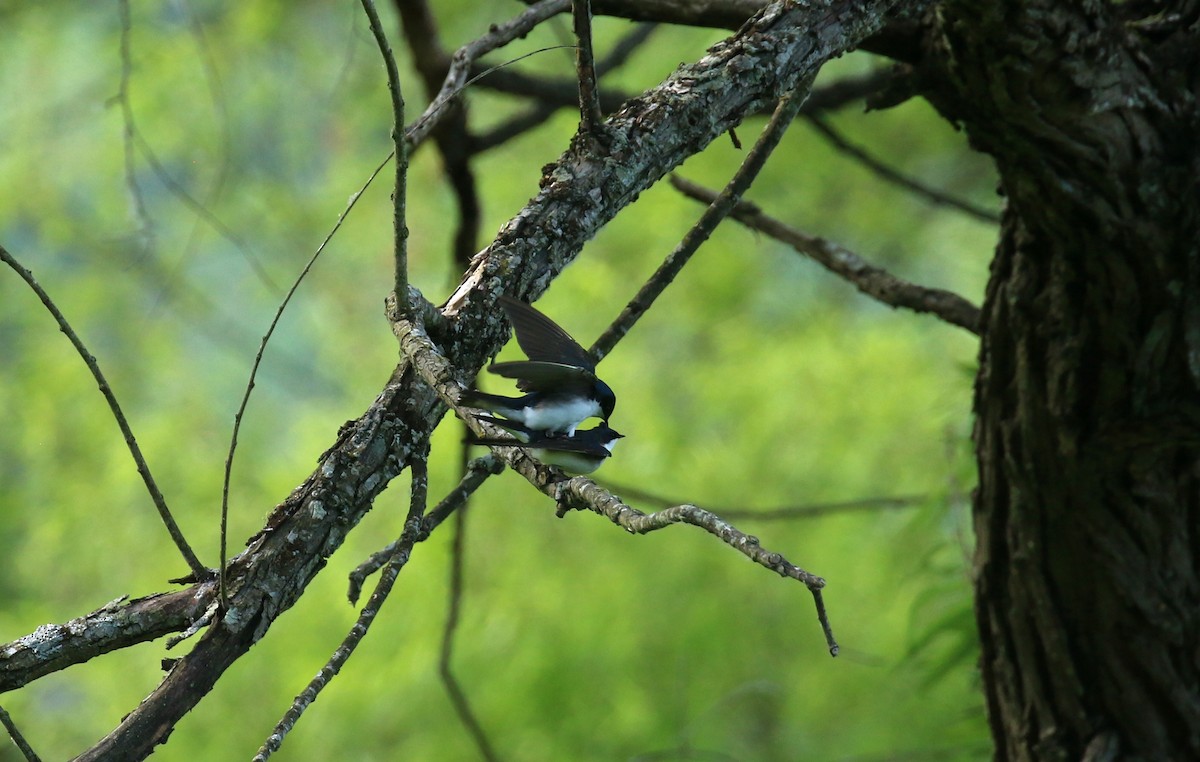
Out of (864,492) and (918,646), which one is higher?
(864,492)

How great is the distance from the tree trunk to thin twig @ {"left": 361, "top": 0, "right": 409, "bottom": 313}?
1.20 metres

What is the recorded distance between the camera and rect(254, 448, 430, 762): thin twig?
0.99 m

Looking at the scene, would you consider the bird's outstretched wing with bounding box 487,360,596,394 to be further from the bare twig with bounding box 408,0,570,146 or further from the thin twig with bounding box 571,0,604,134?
the bare twig with bounding box 408,0,570,146

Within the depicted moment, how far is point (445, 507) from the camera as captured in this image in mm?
1526

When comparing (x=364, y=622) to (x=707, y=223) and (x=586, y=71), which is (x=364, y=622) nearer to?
(x=586, y=71)

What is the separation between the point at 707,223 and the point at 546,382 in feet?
2.00

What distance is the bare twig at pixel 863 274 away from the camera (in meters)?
2.44

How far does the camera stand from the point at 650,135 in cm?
152

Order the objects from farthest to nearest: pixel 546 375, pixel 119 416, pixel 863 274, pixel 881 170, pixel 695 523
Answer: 1. pixel 881 170
2. pixel 863 274
3. pixel 546 375
4. pixel 119 416
5. pixel 695 523

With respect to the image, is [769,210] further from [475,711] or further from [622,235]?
[475,711]

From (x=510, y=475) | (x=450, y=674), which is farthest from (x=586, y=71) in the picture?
(x=510, y=475)

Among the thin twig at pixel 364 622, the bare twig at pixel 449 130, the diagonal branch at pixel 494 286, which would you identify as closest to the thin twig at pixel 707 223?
the diagonal branch at pixel 494 286

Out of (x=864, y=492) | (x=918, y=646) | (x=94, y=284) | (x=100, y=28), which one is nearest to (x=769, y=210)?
(x=864, y=492)

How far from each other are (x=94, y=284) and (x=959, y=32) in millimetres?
7082
